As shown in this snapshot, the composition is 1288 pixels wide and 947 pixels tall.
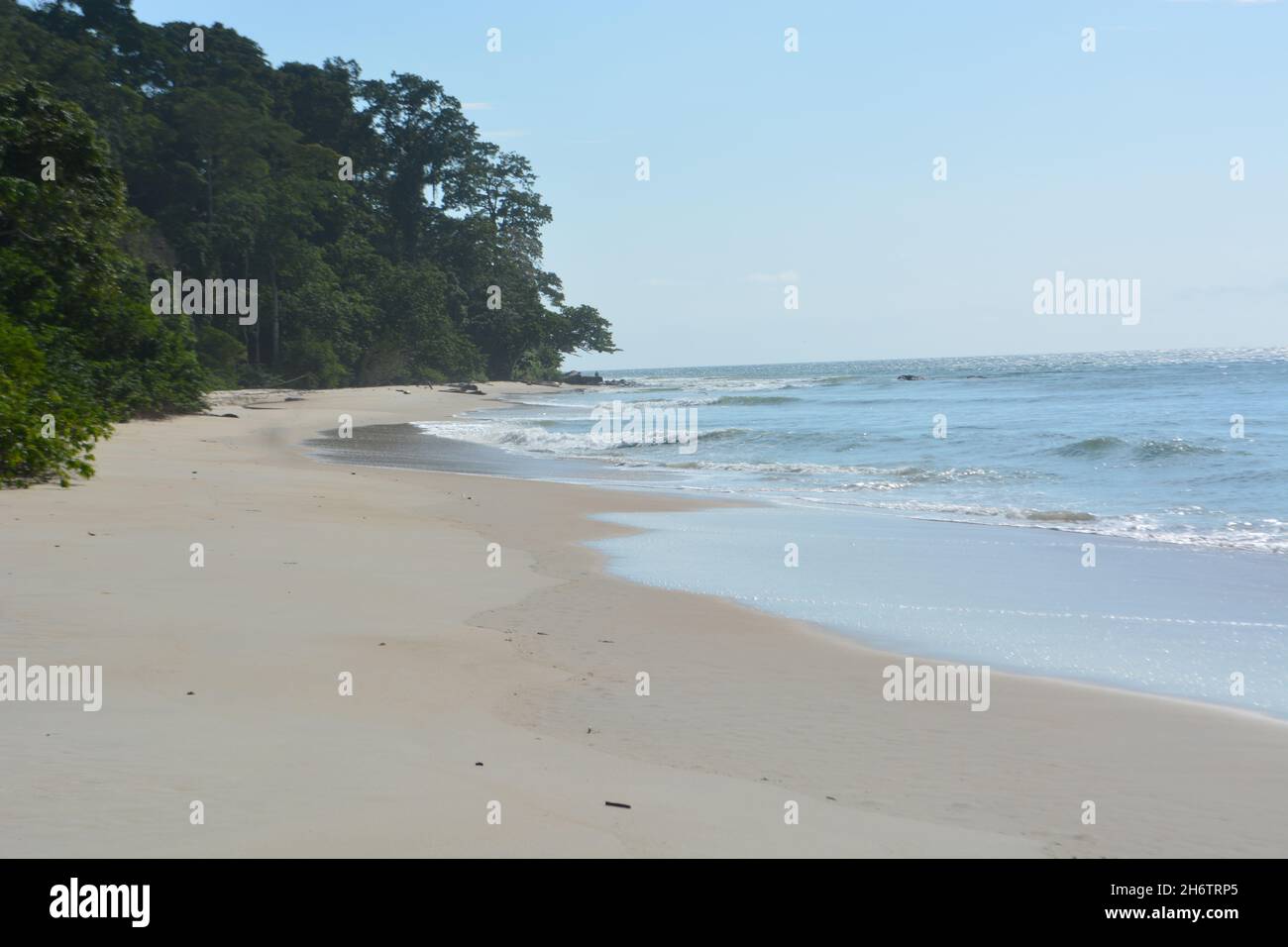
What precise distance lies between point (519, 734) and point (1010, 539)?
898 centimetres

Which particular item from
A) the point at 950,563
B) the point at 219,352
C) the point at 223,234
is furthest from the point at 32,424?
the point at 223,234

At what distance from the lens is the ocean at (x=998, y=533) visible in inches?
300

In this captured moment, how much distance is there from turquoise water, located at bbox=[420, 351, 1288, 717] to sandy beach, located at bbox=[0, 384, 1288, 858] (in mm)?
840

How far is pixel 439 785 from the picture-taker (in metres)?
4.09

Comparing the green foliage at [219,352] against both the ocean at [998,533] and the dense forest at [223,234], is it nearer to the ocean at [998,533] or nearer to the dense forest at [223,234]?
the dense forest at [223,234]

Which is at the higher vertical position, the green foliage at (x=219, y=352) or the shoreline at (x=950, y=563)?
the green foliage at (x=219, y=352)

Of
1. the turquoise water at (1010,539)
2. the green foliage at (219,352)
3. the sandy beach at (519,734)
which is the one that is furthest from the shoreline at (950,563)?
the green foliage at (219,352)

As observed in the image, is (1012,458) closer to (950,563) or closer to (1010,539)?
(1010,539)

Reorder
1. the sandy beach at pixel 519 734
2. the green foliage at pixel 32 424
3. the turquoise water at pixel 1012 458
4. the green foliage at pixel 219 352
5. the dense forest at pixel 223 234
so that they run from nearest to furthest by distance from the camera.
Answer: the sandy beach at pixel 519 734 < the green foliage at pixel 32 424 < the turquoise water at pixel 1012 458 < the dense forest at pixel 223 234 < the green foliage at pixel 219 352

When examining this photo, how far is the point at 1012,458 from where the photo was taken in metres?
22.2

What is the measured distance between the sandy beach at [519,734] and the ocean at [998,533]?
1.05m

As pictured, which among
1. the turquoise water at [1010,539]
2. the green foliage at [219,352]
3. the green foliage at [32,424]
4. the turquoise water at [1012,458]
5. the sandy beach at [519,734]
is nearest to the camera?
the sandy beach at [519,734]

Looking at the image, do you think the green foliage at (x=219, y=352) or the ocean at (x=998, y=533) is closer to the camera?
the ocean at (x=998, y=533)
